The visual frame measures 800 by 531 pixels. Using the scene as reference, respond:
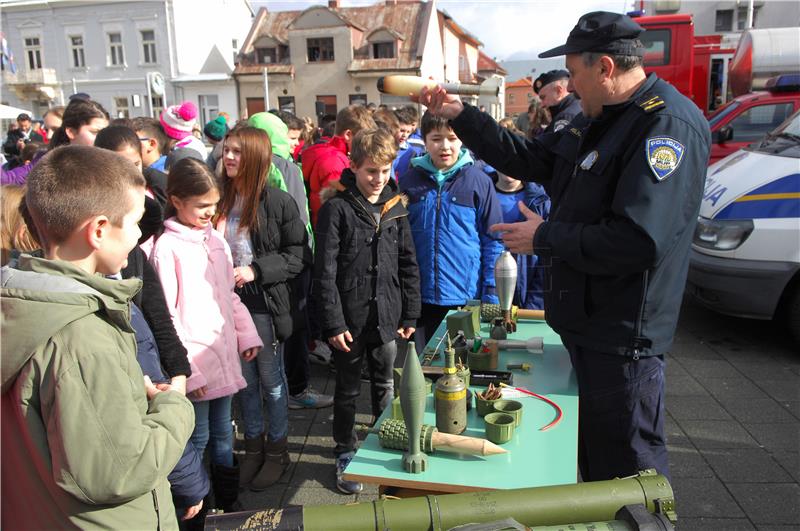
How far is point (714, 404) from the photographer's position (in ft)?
13.3

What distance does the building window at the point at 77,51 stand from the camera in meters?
30.9

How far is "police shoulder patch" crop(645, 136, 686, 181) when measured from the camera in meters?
1.99

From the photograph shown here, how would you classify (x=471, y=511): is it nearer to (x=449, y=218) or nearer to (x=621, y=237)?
(x=621, y=237)

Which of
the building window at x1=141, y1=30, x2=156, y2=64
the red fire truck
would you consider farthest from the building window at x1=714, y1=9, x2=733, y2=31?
the building window at x1=141, y1=30, x2=156, y2=64

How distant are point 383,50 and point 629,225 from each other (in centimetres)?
2941

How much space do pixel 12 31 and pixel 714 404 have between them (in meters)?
37.2

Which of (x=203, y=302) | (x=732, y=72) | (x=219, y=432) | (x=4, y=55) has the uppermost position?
(x=4, y=55)

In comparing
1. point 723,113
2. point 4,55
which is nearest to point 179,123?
point 723,113

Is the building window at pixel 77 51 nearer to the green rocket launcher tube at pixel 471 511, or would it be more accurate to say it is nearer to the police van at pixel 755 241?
the police van at pixel 755 241

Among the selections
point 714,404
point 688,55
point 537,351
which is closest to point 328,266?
point 537,351

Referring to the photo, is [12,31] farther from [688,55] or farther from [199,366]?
[199,366]

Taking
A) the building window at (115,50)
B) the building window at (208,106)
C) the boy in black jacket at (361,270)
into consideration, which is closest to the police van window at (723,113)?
the boy in black jacket at (361,270)

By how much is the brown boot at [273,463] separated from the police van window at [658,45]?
10.3 metres

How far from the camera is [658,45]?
10859 mm
